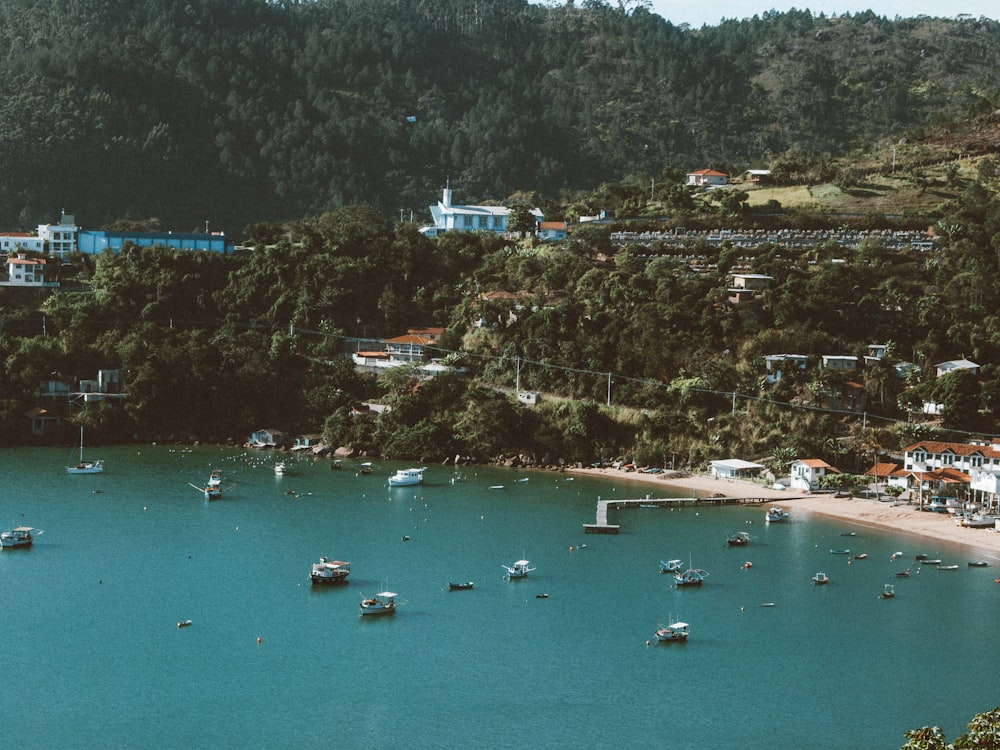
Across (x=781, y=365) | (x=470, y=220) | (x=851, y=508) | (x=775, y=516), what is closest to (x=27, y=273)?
(x=470, y=220)

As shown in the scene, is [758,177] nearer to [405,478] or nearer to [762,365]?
[762,365]

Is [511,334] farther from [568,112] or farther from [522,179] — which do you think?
[568,112]

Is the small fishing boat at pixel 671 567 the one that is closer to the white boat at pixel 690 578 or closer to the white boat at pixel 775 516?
the white boat at pixel 690 578

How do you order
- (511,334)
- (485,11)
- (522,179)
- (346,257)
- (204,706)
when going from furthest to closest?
(485,11) < (522,179) < (346,257) < (511,334) < (204,706)

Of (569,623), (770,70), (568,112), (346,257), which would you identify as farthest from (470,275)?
(770,70)

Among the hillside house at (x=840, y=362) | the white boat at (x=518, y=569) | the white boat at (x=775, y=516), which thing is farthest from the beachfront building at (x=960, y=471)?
the white boat at (x=518, y=569)

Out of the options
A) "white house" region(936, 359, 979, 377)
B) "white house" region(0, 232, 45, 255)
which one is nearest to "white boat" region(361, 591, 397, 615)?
"white house" region(936, 359, 979, 377)
